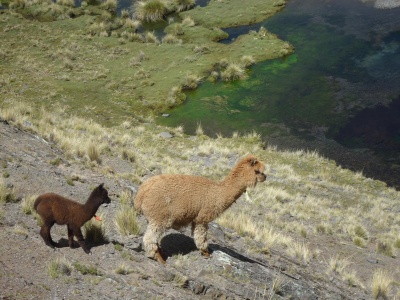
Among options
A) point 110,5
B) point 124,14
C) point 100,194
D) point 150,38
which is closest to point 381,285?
point 100,194

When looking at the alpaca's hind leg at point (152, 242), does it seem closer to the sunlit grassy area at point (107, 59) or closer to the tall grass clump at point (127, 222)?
the tall grass clump at point (127, 222)

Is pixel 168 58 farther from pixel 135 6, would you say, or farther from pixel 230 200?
pixel 230 200

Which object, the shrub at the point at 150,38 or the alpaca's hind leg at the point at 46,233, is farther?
the shrub at the point at 150,38

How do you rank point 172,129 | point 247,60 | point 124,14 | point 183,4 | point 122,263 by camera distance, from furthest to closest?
point 183,4, point 124,14, point 247,60, point 172,129, point 122,263

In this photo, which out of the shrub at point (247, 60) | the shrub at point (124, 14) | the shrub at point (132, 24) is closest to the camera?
the shrub at point (247, 60)

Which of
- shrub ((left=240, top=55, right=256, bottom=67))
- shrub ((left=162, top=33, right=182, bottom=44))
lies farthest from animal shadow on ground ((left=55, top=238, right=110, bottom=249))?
shrub ((left=162, top=33, right=182, bottom=44))

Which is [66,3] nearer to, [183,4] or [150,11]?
[150,11]

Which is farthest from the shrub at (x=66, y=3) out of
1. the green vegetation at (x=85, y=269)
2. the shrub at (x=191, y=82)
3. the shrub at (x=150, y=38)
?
the green vegetation at (x=85, y=269)

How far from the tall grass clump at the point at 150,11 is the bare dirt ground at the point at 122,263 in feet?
103

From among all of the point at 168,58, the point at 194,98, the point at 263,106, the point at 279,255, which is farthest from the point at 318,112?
the point at 279,255

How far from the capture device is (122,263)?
26.3ft

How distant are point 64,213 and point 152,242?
156 cm

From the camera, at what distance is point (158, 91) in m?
30.9

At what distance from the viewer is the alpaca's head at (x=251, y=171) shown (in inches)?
355
